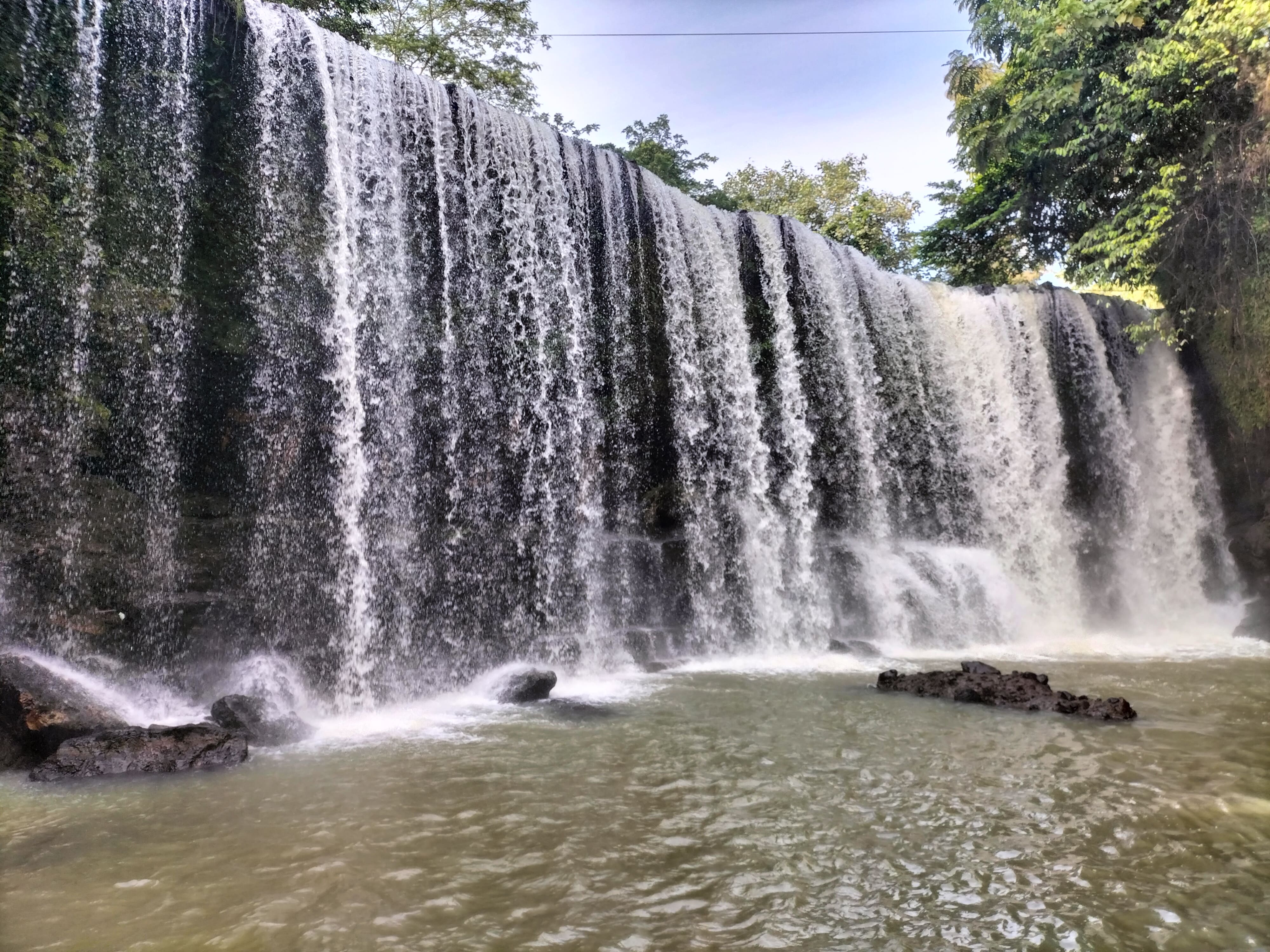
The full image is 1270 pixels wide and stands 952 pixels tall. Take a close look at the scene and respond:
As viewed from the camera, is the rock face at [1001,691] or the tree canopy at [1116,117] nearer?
the rock face at [1001,691]

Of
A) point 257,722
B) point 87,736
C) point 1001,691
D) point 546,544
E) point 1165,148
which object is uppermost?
point 1165,148

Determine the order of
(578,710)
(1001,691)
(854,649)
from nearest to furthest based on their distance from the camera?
(1001,691) → (578,710) → (854,649)

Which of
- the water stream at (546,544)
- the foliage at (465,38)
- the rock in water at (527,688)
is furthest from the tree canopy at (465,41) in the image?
the rock in water at (527,688)

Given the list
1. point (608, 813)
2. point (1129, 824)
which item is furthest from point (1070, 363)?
point (608, 813)

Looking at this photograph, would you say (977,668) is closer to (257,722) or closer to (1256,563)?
(257,722)

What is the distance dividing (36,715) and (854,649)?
32.0ft

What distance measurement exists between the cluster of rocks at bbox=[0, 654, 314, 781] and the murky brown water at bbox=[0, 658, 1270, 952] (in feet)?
0.94

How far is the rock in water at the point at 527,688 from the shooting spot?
8.81 m

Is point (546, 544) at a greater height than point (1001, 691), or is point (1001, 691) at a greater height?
point (546, 544)

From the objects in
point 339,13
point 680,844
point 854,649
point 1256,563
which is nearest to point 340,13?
point 339,13

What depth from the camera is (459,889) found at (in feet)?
→ 12.8

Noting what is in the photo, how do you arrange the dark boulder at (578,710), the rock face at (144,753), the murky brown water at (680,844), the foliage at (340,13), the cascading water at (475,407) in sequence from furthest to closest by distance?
the foliage at (340,13) → the cascading water at (475,407) → the dark boulder at (578,710) → the rock face at (144,753) → the murky brown water at (680,844)

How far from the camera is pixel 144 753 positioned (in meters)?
6.18

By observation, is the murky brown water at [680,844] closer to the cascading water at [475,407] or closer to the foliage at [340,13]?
the cascading water at [475,407]
